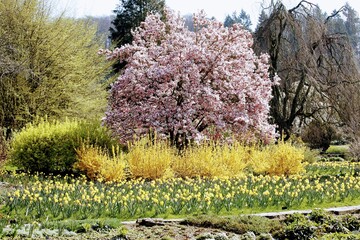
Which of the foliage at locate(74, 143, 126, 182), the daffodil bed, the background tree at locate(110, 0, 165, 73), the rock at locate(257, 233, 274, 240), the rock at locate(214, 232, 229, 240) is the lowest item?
the rock at locate(257, 233, 274, 240)

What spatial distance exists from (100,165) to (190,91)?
283cm

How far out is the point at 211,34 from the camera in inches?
536

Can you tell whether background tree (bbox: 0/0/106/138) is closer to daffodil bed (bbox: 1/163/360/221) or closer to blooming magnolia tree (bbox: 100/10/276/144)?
blooming magnolia tree (bbox: 100/10/276/144)

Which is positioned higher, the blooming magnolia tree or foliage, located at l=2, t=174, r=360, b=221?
the blooming magnolia tree

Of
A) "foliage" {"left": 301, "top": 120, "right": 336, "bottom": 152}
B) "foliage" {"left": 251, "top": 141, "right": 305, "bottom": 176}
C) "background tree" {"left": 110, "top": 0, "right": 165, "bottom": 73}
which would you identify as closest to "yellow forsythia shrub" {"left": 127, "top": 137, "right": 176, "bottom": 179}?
"foliage" {"left": 251, "top": 141, "right": 305, "bottom": 176}

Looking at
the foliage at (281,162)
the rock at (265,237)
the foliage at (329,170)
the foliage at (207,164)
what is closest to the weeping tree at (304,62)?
the foliage at (329,170)

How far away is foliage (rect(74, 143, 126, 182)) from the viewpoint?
10.3 meters

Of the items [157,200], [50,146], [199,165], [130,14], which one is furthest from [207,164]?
[130,14]

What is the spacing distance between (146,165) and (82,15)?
1290cm

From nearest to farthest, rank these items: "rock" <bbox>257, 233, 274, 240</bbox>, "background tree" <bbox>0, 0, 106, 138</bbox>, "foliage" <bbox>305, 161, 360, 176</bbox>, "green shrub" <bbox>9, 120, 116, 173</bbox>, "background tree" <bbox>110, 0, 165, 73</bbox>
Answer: "rock" <bbox>257, 233, 274, 240</bbox>
"green shrub" <bbox>9, 120, 116, 173</bbox>
"foliage" <bbox>305, 161, 360, 176</bbox>
"background tree" <bbox>0, 0, 106, 138</bbox>
"background tree" <bbox>110, 0, 165, 73</bbox>

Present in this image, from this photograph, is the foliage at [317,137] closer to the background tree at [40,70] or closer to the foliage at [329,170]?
the background tree at [40,70]

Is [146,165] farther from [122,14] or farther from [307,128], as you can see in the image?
[122,14]

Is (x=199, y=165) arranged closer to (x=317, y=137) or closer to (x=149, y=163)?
(x=149, y=163)

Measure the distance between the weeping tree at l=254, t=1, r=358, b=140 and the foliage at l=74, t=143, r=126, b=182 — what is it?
10447 millimetres
